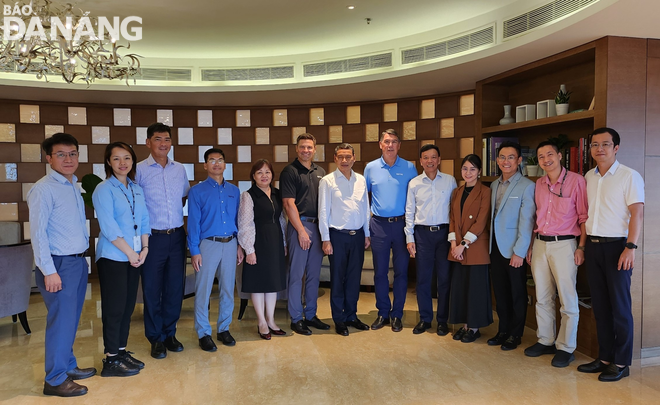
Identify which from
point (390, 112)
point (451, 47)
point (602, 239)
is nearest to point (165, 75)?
point (390, 112)

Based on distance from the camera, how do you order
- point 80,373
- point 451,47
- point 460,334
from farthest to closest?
point 451,47 → point 460,334 → point 80,373

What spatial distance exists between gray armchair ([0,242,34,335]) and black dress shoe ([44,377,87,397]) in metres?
1.49

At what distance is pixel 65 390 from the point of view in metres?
2.96

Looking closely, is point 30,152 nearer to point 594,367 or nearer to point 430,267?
point 430,267

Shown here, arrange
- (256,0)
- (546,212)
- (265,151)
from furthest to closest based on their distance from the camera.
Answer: (265,151) → (256,0) → (546,212)

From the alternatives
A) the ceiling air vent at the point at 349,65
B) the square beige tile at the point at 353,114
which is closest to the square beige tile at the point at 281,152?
the square beige tile at the point at 353,114

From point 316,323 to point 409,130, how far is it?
10.7 feet

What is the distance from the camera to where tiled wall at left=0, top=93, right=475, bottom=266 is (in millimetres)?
6223

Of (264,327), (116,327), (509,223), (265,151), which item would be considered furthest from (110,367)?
(265,151)

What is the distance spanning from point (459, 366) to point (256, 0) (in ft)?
11.7

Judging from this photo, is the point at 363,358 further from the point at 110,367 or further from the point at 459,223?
the point at 110,367

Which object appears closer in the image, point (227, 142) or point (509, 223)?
point (509, 223)

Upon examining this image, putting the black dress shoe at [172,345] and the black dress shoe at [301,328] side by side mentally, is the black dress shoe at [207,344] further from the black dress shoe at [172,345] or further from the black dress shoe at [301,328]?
the black dress shoe at [301,328]

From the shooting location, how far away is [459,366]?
3416 millimetres
